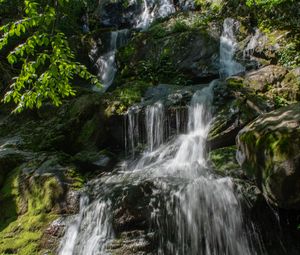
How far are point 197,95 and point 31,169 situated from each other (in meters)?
4.41

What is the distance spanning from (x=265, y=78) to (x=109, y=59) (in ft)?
25.3

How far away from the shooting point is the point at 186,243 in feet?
18.0

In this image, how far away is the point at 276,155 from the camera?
194 inches


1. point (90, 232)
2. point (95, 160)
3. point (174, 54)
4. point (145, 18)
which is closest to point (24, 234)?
point (90, 232)

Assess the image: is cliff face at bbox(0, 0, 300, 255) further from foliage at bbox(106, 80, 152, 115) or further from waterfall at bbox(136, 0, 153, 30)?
waterfall at bbox(136, 0, 153, 30)

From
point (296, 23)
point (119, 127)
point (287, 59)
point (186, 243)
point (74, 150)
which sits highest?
point (296, 23)

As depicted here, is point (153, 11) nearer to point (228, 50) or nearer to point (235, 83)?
point (228, 50)

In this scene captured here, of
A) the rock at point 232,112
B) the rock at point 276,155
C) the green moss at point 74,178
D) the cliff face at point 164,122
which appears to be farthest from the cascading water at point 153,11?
the rock at point 276,155

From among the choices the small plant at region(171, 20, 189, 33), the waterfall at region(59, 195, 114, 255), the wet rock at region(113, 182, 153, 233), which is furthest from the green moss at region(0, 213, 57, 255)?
the small plant at region(171, 20, 189, 33)

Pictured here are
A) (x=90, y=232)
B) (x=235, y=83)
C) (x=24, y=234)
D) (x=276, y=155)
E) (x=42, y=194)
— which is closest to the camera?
(x=276, y=155)

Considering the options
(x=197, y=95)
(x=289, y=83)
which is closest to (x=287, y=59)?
(x=289, y=83)

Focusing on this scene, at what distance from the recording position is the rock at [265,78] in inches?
350

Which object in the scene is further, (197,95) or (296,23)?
(296,23)

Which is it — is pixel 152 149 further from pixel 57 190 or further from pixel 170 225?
pixel 170 225
